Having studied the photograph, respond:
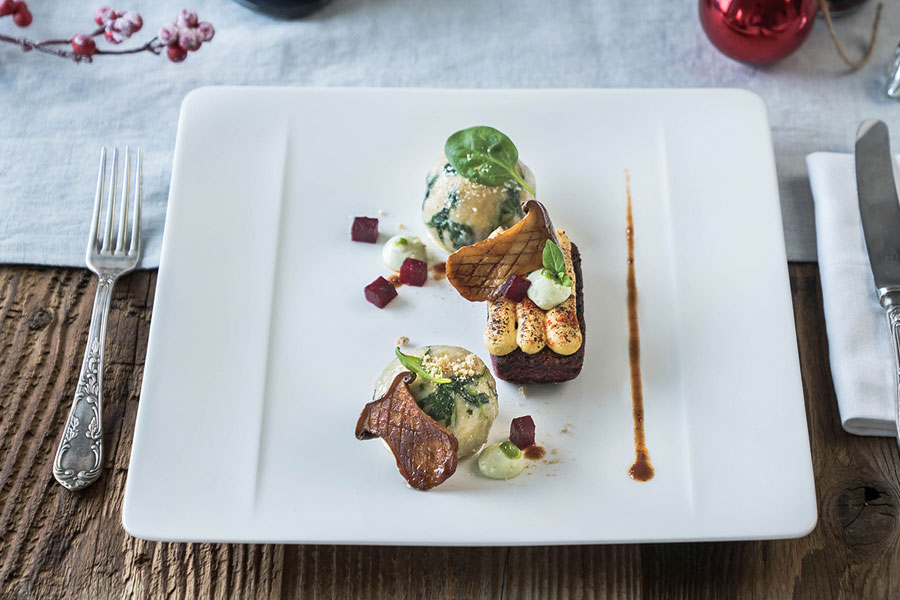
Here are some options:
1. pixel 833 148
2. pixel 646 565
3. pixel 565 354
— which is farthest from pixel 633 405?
pixel 833 148

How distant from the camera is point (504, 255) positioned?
111 inches

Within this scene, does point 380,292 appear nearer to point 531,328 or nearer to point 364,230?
point 364,230

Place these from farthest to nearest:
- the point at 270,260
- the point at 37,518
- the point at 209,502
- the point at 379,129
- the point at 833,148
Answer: the point at 833,148 < the point at 379,129 < the point at 270,260 < the point at 37,518 < the point at 209,502

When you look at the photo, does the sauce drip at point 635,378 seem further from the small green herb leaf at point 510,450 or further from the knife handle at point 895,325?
the knife handle at point 895,325

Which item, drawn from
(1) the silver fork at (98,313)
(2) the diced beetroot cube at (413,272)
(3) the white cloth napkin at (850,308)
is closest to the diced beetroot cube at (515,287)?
(2) the diced beetroot cube at (413,272)

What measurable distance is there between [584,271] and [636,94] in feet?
2.56

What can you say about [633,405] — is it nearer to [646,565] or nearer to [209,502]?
[646,565]

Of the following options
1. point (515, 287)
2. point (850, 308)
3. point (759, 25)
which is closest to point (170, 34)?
point (515, 287)

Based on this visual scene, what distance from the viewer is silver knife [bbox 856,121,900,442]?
9.74 ft

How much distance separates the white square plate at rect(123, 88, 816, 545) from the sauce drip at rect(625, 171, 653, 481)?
26 mm

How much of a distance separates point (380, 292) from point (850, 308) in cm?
165

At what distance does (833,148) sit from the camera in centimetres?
354

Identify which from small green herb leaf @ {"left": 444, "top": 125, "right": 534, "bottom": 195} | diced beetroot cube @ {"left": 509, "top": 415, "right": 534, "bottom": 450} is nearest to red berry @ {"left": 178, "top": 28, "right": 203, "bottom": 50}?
small green herb leaf @ {"left": 444, "top": 125, "right": 534, "bottom": 195}

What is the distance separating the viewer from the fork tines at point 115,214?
3.18 m
